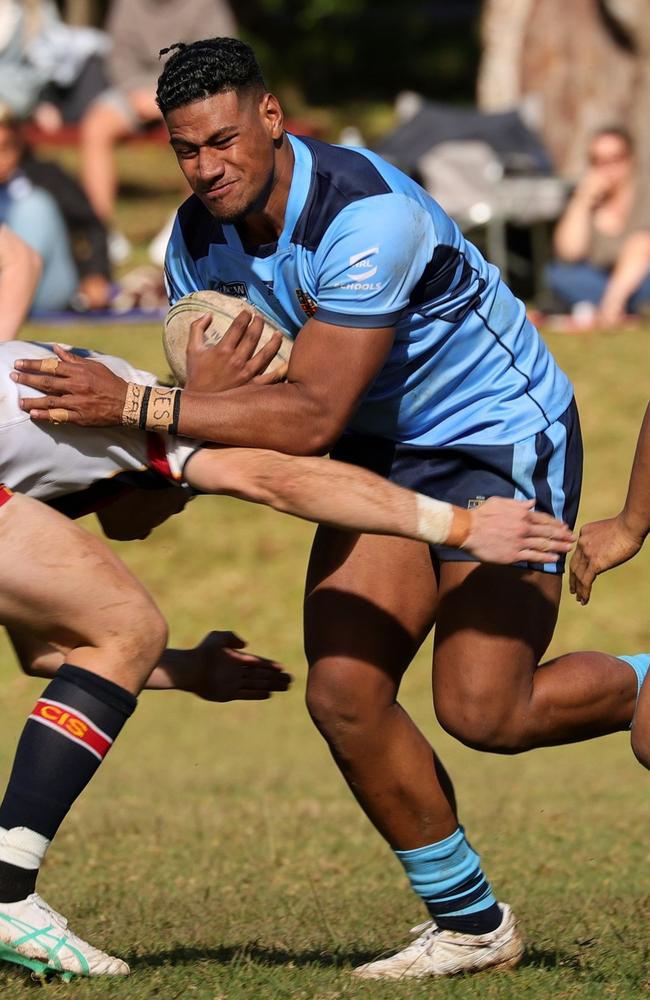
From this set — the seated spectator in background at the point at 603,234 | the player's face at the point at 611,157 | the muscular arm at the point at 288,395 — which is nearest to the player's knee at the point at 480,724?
the muscular arm at the point at 288,395

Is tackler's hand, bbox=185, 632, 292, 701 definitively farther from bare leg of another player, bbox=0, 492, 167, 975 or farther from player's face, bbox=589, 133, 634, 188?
player's face, bbox=589, 133, 634, 188

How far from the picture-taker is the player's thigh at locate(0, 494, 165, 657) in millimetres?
4301

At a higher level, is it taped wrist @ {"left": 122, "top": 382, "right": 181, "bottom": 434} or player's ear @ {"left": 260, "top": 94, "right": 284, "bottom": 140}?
player's ear @ {"left": 260, "top": 94, "right": 284, "bottom": 140}

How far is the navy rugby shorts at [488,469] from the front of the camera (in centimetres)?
487

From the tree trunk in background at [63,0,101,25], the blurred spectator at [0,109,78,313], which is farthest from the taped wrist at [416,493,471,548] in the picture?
the tree trunk in background at [63,0,101,25]

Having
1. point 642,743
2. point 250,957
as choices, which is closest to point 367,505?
point 642,743

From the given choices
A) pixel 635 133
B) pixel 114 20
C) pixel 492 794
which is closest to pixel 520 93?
pixel 635 133

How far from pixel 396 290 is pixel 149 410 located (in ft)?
2.40

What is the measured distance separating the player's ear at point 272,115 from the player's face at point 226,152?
4 cm

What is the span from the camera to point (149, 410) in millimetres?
4355

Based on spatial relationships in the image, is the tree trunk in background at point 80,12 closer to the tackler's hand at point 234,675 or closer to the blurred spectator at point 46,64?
the blurred spectator at point 46,64

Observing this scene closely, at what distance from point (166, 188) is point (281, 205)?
18.6 meters

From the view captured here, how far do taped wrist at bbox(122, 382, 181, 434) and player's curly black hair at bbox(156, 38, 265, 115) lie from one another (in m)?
0.81

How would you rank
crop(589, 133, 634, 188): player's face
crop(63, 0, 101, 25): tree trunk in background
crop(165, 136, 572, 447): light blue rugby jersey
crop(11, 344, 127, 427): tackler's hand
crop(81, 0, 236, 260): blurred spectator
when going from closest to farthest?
crop(11, 344, 127, 427): tackler's hand → crop(165, 136, 572, 447): light blue rugby jersey → crop(589, 133, 634, 188): player's face → crop(81, 0, 236, 260): blurred spectator → crop(63, 0, 101, 25): tree trunk in background
